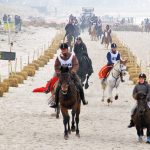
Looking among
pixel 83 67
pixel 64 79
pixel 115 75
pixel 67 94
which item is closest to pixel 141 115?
pixel 67 94

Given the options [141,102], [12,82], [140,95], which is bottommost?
[12,82]

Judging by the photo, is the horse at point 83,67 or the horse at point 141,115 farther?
the horse at point 83,67

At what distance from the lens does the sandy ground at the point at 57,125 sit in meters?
14.8

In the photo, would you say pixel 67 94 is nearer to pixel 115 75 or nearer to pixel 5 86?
pixel 115 75

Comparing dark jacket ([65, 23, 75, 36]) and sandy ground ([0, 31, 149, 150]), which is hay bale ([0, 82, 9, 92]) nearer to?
sandy ground ([0, 31, 149, 150])

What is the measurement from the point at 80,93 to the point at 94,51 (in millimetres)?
33632

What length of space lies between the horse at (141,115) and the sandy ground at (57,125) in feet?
1.13

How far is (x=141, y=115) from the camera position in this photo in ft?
49.4

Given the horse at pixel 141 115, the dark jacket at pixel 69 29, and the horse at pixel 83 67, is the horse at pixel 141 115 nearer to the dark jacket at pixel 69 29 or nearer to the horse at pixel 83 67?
the horse at pixel 83 67

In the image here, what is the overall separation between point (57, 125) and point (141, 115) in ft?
10.9

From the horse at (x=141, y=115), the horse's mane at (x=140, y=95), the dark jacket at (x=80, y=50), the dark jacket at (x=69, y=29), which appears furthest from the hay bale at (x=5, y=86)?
the dark jacket at (x=69, y=29)

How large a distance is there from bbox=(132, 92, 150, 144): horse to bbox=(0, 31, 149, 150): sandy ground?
34cm

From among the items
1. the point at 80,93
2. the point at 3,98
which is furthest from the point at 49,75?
the point at 80,93

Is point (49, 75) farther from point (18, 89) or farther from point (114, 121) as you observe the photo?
point (114, 121)
